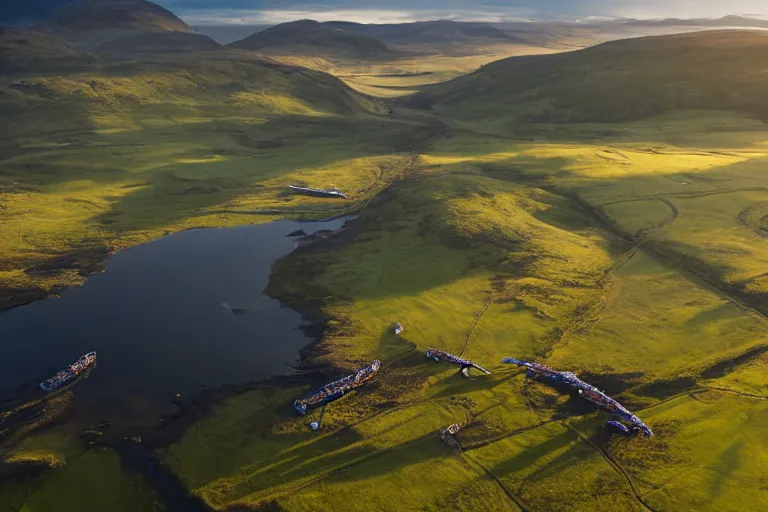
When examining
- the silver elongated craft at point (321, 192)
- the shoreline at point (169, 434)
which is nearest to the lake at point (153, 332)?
the shoreline at point (169, 434)

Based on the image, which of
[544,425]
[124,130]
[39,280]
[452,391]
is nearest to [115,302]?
[39,280]

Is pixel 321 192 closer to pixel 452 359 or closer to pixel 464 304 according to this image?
pixel 464 304

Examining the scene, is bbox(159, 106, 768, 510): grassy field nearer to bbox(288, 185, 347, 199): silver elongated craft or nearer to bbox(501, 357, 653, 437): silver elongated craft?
bbox(501, 357, 653, 437): silver elongated craft

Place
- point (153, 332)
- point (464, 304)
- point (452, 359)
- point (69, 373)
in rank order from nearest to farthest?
point (69, 373)
point (452, 359)
point (153, 332)
point (464, 304)

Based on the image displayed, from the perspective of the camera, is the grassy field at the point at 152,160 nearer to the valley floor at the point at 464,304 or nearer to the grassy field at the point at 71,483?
the valley floor at the point at 464,304

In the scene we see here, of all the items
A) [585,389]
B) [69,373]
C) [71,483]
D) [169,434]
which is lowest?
[71,483]

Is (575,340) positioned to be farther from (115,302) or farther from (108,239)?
(108,239)

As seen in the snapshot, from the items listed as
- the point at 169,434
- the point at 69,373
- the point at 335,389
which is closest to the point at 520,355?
the point at 335,389
